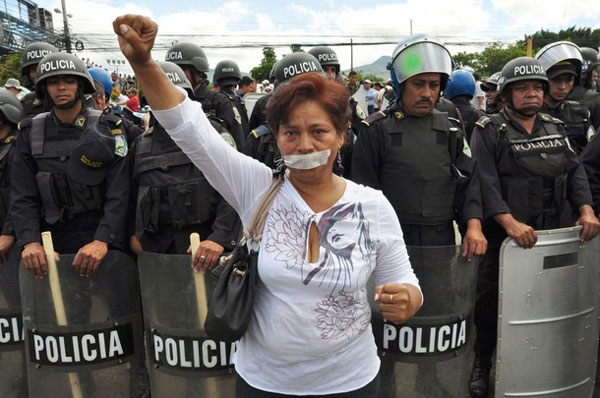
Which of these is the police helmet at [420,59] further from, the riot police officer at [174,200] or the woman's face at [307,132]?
the woman's face at [307,132]

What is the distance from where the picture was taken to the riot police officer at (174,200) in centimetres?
293

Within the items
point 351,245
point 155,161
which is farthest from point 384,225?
point 155,161

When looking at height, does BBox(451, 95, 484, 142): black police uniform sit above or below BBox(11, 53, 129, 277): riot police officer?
above

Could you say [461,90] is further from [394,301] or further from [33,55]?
[394,301]

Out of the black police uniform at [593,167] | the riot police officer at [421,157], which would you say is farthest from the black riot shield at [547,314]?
the black police uniform at [593,167]

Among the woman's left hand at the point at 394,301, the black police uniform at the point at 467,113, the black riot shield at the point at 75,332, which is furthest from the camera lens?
the black police uniform at the point at 467,113

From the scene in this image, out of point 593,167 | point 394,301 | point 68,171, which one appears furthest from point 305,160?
point 593,167

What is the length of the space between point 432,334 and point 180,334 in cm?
129

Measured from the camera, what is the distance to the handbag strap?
165cm

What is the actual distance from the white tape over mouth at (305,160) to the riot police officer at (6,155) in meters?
2.33

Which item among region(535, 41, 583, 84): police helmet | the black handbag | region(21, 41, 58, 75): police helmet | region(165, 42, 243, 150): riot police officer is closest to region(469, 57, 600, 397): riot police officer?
region(535, 41, 583, 84): police helmet

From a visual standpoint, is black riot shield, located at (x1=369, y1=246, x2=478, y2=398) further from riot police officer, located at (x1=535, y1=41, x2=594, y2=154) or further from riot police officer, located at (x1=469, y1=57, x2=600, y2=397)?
riot police officer, located at (x1=535, y1=41, x2=594, y2=154)

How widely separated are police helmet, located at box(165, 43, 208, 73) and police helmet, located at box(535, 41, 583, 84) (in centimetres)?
306

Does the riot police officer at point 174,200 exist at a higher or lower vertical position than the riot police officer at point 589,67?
lower
